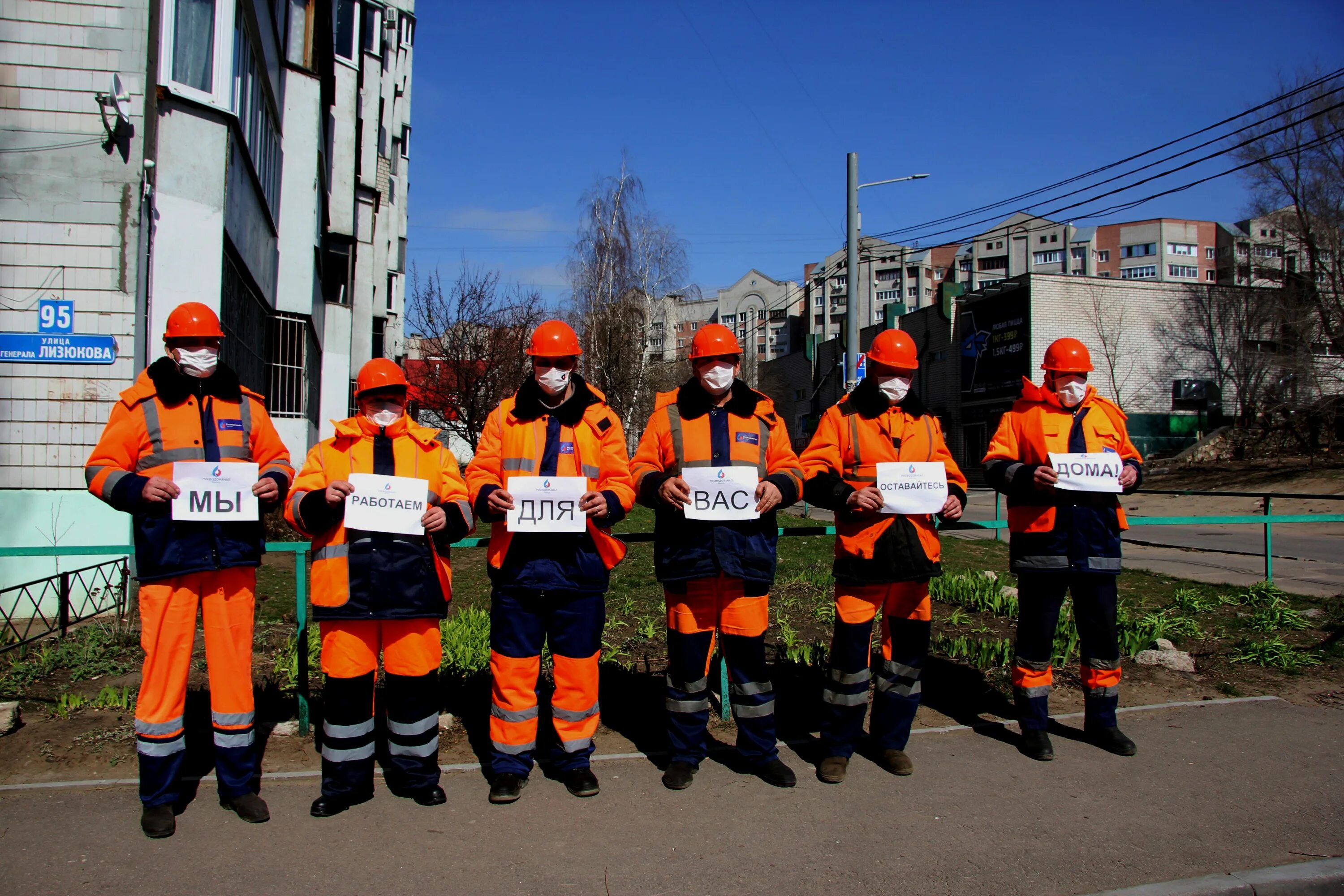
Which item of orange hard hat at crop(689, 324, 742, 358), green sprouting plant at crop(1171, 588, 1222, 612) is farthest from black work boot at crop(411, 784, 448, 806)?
green sprouting plant at crop(1171, 588, 1222, 612)

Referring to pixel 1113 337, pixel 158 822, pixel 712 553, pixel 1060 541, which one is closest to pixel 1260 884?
pixel 1060 541

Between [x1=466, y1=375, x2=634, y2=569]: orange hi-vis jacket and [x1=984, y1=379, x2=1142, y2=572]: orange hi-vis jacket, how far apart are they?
6.61 feet

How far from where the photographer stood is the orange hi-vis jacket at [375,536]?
391 centimetres

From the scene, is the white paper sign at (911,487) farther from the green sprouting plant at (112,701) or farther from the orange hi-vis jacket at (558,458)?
the green sprouting plant at (112,701)

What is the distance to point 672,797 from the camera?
14.0 feet

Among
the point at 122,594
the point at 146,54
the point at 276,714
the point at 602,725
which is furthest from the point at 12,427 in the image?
the point at 602,725

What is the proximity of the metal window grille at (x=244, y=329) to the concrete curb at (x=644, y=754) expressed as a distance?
5349mm

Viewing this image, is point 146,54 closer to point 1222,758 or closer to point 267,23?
point 267,23

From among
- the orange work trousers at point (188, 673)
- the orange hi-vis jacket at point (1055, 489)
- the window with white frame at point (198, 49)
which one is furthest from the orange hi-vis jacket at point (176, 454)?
the window with white frame at point (198, 49)

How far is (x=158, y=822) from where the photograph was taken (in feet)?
12.4

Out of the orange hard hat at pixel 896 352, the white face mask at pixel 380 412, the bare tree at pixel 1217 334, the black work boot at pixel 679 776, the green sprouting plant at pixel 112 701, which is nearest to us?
the white face mask at pixel 380 412

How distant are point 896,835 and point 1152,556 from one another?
1181cm

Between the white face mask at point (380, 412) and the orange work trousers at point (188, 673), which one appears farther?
the white face mask at point (380, 412)

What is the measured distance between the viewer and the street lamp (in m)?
17.7
